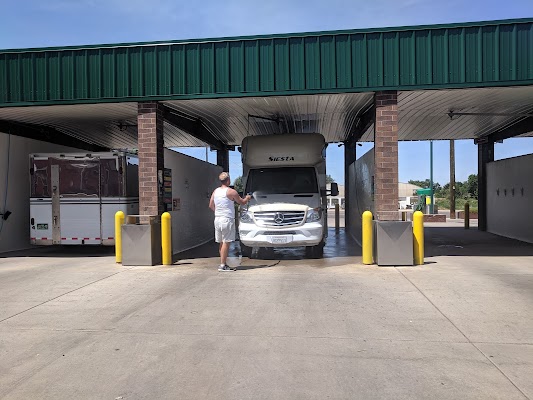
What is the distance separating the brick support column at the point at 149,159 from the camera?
1059 cm

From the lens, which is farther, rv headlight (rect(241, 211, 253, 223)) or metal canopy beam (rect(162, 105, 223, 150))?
metal canopy beam (rect(162, 105, 223, 150))

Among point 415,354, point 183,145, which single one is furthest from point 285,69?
point 183,145

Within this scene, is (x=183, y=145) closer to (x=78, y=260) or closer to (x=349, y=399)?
(x=78, y=260)

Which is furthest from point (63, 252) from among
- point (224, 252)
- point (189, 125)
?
point (224, 252)

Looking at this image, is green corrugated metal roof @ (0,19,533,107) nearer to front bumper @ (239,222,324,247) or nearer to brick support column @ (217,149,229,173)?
front bumper @ (239,222,324,247)

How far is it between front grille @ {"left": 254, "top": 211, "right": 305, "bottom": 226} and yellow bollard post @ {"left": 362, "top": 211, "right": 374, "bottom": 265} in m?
1.45

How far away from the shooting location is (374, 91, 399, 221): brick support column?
10.0 meters

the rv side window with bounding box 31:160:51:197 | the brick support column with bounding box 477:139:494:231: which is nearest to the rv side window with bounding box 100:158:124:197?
the rv side window with bounding box 31:160:51:197

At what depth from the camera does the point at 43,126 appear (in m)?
14.1

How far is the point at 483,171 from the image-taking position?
19.0 m

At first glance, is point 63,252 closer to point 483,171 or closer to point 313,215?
point 313,215

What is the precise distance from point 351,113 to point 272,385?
10.6m

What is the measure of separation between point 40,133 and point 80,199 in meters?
4.05

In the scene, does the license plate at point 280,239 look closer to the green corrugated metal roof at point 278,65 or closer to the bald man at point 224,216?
the bald man at point 224,216
